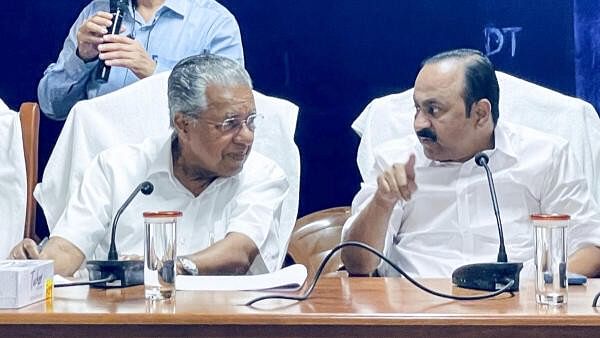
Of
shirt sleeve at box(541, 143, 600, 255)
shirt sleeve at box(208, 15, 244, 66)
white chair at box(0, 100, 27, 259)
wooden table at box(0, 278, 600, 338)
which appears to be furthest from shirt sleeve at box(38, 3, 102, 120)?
wooden table at box(0, 278, 600, 338)

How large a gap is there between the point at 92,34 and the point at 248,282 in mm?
1438

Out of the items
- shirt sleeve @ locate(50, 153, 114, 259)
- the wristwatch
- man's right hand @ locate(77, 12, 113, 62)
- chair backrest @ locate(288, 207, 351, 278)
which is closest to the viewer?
the wristwatch

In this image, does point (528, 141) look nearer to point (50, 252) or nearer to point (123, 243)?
point (123, 243)

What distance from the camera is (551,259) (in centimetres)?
142

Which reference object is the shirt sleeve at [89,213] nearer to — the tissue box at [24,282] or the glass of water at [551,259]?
the tissue box at [24,282]

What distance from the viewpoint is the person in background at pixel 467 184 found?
2.20 m

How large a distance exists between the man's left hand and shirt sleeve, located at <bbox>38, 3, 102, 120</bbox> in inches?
2.5

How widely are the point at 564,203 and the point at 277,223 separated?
0.67 m

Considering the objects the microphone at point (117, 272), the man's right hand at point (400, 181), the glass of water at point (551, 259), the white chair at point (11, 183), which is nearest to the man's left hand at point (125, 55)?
the white chair at point (11, 183)

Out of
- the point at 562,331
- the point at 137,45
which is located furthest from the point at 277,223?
the point at 562,331

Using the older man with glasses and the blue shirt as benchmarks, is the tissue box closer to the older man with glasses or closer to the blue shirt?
the older man with glasses

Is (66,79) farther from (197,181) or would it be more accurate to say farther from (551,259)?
(551,259)

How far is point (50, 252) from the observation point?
6.72 ft

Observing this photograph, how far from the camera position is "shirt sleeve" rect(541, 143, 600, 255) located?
2135 millimetres
